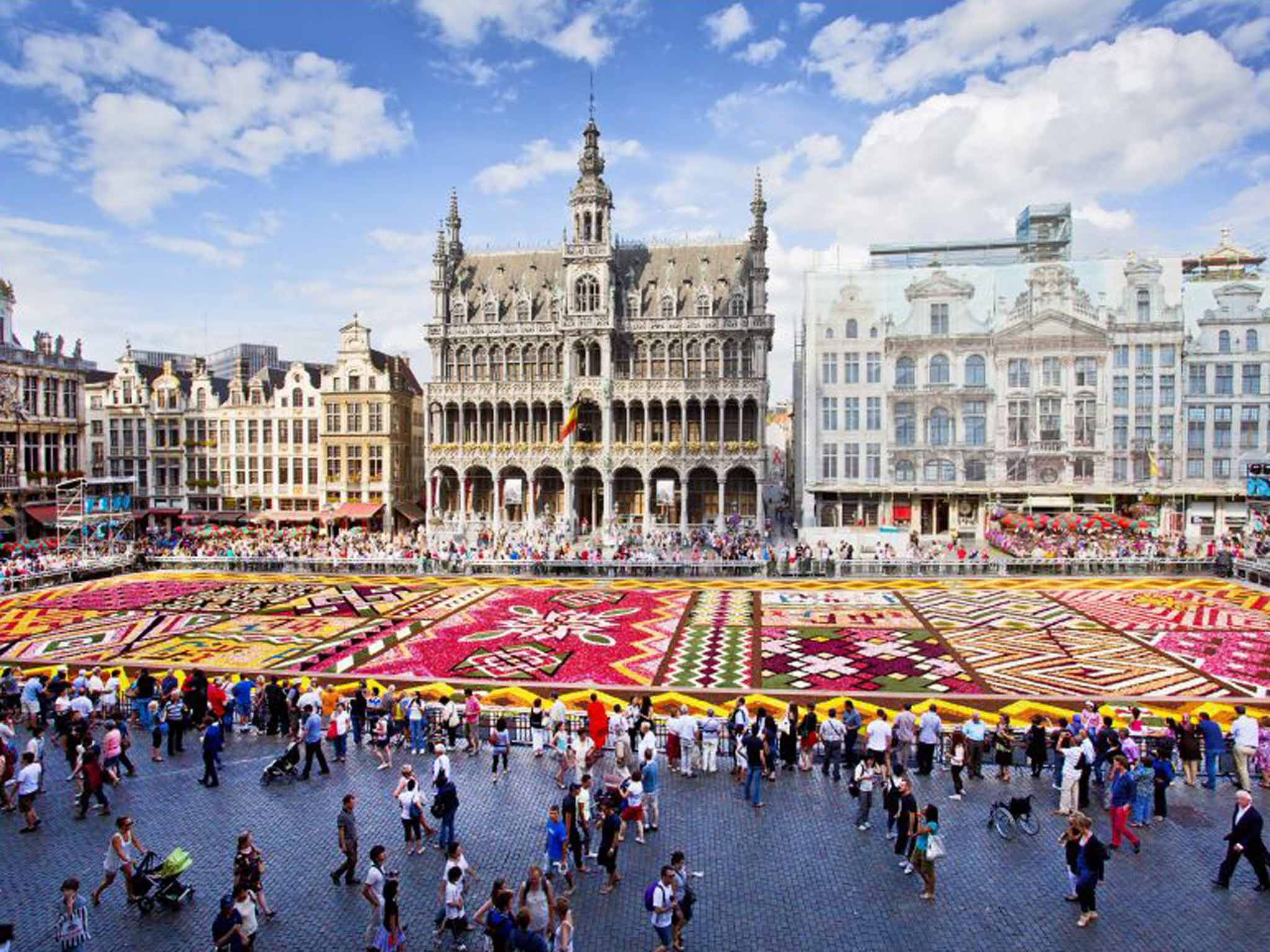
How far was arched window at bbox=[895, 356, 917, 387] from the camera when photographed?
64.8 m

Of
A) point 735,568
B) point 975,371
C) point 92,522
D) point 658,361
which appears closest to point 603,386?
point 658,361

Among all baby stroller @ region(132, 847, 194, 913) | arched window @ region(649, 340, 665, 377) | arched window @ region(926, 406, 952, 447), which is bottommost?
baby stroller @ region(132, 847, 194, 913)

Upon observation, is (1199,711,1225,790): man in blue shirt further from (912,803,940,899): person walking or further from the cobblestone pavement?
(912,803,940,899): person walking

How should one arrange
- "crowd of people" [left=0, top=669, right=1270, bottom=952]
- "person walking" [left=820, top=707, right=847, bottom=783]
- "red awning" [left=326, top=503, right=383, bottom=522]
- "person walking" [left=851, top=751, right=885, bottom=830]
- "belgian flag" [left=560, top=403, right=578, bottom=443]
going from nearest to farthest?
"crowd of people" [left=0, top=669, right=1270, bottom=952] < "person walking" [left=851, top=751, right=885, bottom=830] < "person walking" [left=820, top=707, right=847, bottom=783] < "belgian flag" [left=560, top=403, right=578, bottom=443] < "red awning" [left=326, top=503, right=383, bottom=522]

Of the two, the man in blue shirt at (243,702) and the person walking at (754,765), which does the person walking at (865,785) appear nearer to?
the person walking at (754,765)

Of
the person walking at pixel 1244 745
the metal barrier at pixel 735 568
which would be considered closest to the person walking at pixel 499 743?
the person walking at pixel 1244 745

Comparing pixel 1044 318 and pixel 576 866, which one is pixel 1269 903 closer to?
pixel 576 866

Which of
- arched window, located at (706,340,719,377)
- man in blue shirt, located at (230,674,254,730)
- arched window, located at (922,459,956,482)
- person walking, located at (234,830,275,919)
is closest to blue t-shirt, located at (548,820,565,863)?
person walking, located at (234,830,275,919)

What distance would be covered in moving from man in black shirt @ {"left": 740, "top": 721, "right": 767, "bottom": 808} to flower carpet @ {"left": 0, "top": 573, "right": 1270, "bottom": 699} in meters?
7.35

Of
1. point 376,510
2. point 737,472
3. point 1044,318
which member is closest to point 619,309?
point 737,472

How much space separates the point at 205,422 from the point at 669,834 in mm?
69034

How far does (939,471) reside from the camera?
212 ft

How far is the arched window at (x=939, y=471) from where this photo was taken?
64.2 meters

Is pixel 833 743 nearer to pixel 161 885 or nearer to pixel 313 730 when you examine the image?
pixel 313 730
